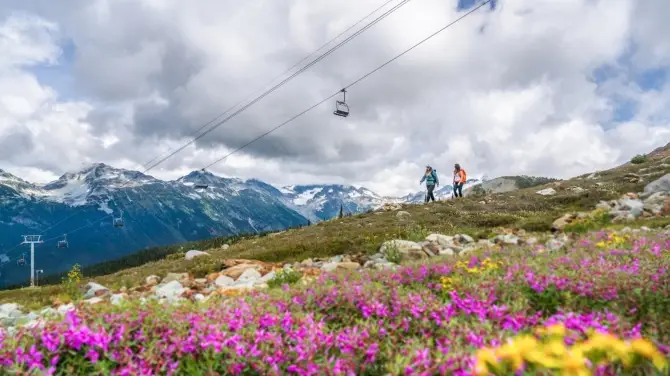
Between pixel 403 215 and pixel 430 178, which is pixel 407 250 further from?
pixel 430 178

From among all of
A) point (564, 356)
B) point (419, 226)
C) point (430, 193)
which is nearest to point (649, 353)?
point (564, 356)

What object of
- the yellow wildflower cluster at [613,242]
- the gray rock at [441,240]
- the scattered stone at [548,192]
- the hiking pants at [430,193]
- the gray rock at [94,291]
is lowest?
the gray rock at [94,291]

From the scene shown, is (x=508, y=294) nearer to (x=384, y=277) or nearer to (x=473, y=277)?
(x=473, y=277)

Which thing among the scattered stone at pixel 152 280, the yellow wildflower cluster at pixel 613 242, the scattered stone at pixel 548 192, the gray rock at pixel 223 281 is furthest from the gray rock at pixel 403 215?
the yellow wildflower cluster at pixel 613 242

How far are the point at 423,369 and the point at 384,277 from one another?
410 cm

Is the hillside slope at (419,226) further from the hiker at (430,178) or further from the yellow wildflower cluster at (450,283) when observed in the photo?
the yellow wildflower cluster at (450,283)

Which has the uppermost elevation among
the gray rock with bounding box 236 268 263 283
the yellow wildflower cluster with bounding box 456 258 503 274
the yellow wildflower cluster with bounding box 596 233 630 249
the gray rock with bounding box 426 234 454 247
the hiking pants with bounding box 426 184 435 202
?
the hiking pants with bounding box 426 184 435 202

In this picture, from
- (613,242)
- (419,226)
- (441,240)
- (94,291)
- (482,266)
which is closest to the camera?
(482,266)

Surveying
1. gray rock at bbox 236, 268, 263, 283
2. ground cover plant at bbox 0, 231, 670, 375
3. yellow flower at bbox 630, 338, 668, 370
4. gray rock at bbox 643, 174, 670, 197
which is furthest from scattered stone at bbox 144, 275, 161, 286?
gray rock at bbox 643, 174, 670, 197

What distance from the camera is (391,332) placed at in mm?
5203

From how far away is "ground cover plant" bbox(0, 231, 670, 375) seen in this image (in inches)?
126

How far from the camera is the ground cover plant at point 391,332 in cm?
321

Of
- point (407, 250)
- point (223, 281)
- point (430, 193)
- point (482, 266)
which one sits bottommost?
point (223, 281)

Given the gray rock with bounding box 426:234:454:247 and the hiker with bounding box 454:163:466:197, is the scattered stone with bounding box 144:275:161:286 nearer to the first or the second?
the gray rock with bounding box 426:234:454:247
